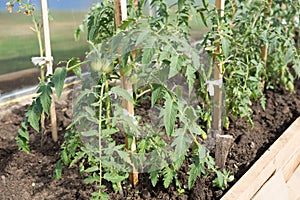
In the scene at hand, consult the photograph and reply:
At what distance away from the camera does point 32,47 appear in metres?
2.34

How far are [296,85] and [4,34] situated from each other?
1911 millimetres

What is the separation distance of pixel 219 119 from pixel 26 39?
1.18 m

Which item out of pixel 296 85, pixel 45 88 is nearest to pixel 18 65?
pixel 45 88

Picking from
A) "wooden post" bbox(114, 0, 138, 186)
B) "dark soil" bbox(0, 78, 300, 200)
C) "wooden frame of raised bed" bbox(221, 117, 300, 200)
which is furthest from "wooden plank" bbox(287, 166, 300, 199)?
"wooden post" bbox(114, 0, 138, 186)

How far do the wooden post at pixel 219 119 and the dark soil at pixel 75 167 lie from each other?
11 cm

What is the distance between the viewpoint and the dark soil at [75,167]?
5.44 feet

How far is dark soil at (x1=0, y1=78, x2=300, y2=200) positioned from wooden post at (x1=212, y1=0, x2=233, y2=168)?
11cm

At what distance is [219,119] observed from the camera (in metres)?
1.97

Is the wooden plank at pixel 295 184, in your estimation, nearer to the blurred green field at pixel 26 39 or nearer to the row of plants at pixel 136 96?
the row of plants at pixel 136 96

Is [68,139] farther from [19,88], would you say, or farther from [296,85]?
[296,85]

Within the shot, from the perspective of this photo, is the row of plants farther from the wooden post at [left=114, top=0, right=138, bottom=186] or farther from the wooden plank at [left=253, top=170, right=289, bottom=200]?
the wooden plank at [left=253, top=170, right=289, bottom=200]

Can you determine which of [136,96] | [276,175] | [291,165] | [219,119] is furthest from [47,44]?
[291,165]

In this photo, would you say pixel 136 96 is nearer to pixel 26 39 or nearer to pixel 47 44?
pixel 47 44

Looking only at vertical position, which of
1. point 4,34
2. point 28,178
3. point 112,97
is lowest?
point 28,178
